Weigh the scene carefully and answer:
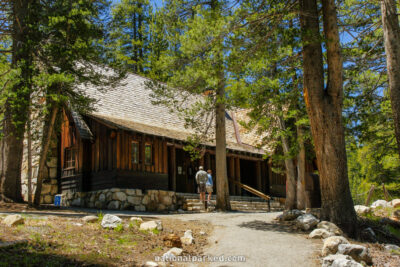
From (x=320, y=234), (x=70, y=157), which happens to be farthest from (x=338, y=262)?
(x=70, y=157)

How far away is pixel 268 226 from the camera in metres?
9.93

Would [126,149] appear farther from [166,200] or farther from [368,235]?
[368,235]

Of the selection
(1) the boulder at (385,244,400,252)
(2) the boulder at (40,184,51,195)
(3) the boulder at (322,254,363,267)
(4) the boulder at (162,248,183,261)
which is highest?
(2) the boulder at (40,184,51,195)

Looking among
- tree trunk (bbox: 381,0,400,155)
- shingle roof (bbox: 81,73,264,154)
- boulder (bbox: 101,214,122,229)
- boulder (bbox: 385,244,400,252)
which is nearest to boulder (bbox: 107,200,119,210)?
shingle roof (bbox: 81,73,264,154)

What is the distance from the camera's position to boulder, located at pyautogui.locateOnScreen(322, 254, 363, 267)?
5711mm

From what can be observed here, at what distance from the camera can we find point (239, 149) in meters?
20.8

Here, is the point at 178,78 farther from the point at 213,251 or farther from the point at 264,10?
the point at 213,251

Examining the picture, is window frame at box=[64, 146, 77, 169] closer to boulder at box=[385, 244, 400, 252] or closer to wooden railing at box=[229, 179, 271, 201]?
wooden railing at box=[229, 179, 271, 201]

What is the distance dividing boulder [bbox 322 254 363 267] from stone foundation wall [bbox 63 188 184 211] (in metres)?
10.6

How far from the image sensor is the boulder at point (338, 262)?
5711 millimetres

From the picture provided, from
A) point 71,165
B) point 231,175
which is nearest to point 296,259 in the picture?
point 71,165

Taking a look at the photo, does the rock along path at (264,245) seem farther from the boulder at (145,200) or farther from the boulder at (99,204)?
the boulder at (99,204)

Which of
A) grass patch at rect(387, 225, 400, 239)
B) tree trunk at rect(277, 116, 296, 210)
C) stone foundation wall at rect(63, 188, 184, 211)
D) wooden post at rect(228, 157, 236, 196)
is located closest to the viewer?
grass patch at rect(387, 225, 400, 239)

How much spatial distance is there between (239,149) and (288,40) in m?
12.1
